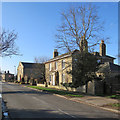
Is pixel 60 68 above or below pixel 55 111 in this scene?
above

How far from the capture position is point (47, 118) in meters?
7.88

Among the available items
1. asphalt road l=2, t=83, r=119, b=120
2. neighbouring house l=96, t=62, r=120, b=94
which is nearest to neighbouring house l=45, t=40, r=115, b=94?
neighbouring house l=96, t=62, r=120, b=94

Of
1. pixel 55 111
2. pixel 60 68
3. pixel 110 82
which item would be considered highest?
pixel 60 68

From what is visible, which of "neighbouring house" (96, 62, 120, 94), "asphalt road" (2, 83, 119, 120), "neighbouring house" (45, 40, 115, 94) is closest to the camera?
"asphalt road" (2, 83, 119, 120)

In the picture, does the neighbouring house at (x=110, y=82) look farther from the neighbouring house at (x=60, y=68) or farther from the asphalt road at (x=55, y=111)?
the asphalt road at (x=55, y=111)

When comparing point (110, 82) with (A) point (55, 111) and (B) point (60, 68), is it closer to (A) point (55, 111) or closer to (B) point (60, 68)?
(A) point (55, 111)

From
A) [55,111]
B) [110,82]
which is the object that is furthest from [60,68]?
[55,111]

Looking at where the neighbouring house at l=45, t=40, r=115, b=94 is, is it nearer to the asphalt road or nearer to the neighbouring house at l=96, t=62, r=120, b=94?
Answer: the neighbouring house at l=96, t=62, r=120, b=94

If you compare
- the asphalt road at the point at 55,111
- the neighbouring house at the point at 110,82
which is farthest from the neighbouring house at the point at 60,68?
the asphalt road at the point at 55,111

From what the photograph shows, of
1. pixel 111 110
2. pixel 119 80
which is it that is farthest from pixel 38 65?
pixel 111 110

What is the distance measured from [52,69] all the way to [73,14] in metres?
19.1

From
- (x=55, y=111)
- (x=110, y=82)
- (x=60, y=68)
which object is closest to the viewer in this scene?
(x=55, y=111)

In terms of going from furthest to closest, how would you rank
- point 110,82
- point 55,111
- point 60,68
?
point 60,68 < point 110,82 < point 55,111

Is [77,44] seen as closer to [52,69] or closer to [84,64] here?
[84,64]
